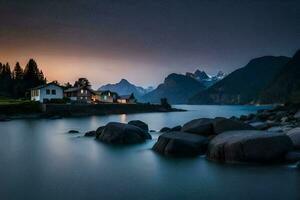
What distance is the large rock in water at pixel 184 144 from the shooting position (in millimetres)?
24750

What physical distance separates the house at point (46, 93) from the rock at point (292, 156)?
296 feet

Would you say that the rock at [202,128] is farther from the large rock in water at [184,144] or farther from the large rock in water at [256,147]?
the large rock in water at [256,147]

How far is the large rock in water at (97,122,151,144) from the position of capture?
32.1 metres

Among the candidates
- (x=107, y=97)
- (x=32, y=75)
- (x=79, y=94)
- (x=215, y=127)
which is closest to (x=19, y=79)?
(x=32, y=75)

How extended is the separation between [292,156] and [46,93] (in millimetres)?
92253

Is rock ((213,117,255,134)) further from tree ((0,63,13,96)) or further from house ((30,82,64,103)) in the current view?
tree ((0,63,13,96))

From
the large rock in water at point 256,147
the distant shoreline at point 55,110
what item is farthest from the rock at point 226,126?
the distant shoreline at point 55,110

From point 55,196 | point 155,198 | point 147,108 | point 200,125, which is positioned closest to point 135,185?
point 155,198

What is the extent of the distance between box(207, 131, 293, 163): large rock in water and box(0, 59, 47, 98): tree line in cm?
10798

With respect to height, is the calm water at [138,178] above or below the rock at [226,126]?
below

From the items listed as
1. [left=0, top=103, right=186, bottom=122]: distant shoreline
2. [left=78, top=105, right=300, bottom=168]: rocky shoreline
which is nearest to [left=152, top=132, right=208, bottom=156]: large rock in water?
[left=78, top=105, right=300, bottom=168]: rocky shoreline

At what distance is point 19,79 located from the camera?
13062cm

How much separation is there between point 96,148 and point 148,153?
6.04 m

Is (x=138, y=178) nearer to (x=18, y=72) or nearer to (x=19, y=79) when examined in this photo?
(x=19, y=79)
